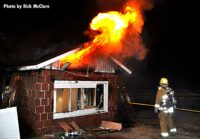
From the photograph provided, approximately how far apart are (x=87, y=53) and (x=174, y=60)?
2492 cm

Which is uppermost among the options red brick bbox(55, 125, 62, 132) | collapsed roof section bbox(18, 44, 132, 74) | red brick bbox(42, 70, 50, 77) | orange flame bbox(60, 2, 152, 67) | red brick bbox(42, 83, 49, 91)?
orange flame bbox(60, 2, 152, 67)

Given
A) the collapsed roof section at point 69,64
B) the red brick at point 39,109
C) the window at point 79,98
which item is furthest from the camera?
the window at point 79,98

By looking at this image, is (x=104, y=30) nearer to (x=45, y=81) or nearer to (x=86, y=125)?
(x=45, y=81)

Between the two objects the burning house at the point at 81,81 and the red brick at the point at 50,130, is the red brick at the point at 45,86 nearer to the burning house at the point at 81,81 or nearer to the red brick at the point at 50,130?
the burning house at the point at 81,81

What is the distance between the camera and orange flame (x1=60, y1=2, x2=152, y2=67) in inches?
426

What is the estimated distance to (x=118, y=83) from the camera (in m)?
12.7

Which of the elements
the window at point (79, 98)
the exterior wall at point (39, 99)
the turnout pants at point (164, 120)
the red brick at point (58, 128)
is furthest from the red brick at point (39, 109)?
the turnout pants at point (164, 120)

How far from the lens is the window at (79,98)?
1038cm

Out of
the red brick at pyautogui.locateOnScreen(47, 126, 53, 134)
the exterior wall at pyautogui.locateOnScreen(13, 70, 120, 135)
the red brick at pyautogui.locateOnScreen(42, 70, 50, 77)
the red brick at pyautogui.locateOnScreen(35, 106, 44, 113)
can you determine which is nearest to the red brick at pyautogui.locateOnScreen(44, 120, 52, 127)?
the exterior wall at pyautogui.locateOnScreen(13, 70, 120, 135)

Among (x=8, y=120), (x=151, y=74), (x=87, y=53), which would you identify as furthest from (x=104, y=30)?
(x=151, y=74)

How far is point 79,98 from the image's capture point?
1111cm

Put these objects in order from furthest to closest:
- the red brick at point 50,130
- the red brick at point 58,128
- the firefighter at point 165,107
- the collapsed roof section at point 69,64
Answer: the red brick at point 58,128 < the red brick at point 50,130 < the firefighter at point 165,107 < the collapsed roof section at point 69,64

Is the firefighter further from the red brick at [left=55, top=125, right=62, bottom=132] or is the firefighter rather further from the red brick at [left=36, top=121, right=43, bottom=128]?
the red brick at [left=36, top=121, right=43, bottom=128]

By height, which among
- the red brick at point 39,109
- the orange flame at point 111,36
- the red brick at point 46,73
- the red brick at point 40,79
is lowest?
the red brick at point 39,109
